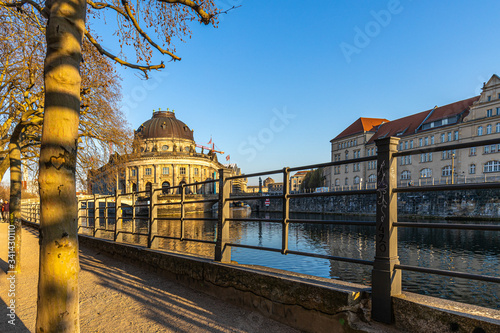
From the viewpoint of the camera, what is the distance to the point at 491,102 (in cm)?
4988

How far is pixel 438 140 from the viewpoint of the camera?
59656 mm

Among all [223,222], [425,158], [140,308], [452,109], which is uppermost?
[452,109]

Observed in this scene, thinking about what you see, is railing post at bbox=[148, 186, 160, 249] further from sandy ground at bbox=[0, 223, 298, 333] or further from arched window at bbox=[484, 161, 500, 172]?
arched window at bbox=[484, 161, 500, 172]

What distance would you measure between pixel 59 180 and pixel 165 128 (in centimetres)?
9907

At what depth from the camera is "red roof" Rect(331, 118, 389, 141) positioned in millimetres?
80256

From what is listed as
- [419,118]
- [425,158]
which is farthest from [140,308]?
[419,118]

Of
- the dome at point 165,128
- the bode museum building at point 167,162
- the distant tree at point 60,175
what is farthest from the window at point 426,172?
the dome at point 165,128

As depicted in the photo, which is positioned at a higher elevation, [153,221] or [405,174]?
[405,174]

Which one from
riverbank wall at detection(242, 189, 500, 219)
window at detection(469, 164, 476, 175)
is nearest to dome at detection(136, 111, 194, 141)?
riverbank wall at detection(242, 189, 500, 219)

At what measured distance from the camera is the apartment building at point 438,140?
4891 centimetres

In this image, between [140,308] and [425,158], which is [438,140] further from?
[140,308]

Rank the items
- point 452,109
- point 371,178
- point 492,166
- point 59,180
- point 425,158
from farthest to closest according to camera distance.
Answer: point 371,178
point 452,109
point 425,158
point 492,166
point 59,180

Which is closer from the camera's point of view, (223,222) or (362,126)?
(223,222)

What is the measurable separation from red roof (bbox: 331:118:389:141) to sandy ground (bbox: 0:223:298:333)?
77.4 metres
